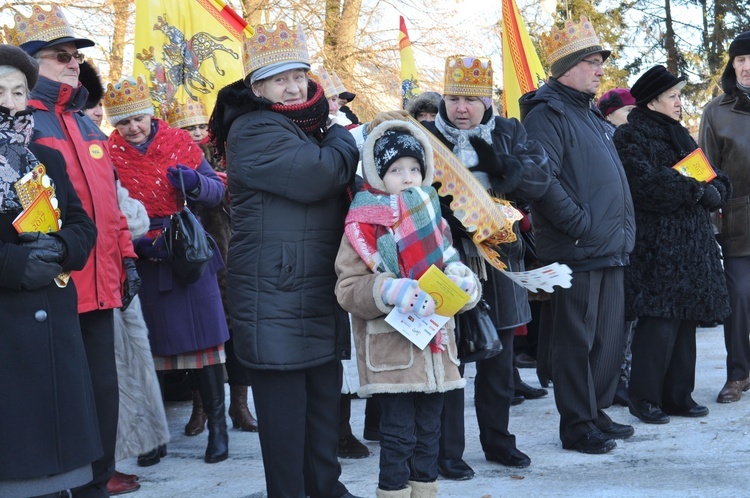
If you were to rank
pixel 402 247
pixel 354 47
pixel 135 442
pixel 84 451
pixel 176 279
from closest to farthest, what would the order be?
pixel 84 451 → pixel 402 247 → pixel 135 442 → pixel 176 279 → pixel 354 47

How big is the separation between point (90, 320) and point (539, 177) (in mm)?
2300

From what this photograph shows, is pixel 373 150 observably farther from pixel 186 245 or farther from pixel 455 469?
pixel 455 469

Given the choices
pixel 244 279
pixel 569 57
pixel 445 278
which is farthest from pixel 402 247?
pixel 569 57

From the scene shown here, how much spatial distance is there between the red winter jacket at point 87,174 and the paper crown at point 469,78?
5.92 ft

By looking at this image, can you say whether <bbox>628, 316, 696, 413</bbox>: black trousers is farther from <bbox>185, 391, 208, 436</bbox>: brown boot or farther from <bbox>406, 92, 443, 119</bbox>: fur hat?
<bbox>185, 391, 208, 436</bbox>: brown boot

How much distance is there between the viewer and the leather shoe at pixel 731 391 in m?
6.42

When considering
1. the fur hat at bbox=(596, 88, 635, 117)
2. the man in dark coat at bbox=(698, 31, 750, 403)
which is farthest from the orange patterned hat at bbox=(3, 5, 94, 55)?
the fur hat at bbox=(596, 88, 635, 117)

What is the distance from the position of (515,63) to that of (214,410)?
5.38 meters

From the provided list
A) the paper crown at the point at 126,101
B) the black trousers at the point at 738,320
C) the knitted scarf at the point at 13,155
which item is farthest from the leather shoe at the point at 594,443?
the knitted scarf at the point at 13,155

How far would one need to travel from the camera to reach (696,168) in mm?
5816

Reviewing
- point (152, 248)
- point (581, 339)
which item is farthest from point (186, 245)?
point (581, 339)

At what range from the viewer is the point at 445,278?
149 inches

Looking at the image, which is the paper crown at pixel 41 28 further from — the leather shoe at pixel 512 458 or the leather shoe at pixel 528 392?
the leather shoe at pixel 528 392

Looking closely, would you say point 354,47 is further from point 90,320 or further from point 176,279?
point 90,320
